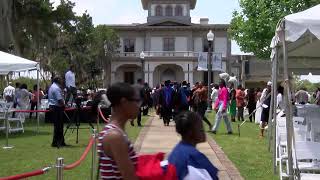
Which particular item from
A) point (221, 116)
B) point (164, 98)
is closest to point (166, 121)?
point (164, 98)

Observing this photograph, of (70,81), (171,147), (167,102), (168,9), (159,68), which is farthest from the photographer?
(168,9)

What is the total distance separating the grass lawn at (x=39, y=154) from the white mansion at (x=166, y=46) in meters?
53.9

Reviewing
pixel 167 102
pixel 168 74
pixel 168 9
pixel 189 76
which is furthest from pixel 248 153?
pixel 168 9

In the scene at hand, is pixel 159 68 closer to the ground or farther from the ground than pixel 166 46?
closer to the ground

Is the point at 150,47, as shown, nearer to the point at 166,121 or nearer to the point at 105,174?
the point at 166,121

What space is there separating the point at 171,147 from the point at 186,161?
9.70 m

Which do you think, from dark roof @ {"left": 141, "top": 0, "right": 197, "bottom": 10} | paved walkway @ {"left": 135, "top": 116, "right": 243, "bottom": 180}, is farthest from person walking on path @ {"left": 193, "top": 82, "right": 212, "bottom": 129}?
dark roof @ {"left": 141, "top": 0, "right": 197, "bottom": 10}

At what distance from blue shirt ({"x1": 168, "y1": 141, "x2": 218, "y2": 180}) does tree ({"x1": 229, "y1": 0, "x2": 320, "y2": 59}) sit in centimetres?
3233

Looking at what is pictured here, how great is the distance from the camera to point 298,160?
838 centimetres

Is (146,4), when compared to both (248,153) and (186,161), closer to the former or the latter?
(248,153)

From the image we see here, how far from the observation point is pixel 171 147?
45.0ft

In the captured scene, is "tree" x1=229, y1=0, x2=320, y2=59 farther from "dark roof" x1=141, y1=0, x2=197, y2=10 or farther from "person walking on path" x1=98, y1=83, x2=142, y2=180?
"dark roof" x1=141, y1=0, x2=197, y2=10

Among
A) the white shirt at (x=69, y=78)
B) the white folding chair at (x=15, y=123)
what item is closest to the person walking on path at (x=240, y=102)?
the white shirt at (x=69, y=78)

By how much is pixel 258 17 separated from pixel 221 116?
2202 centimetres
